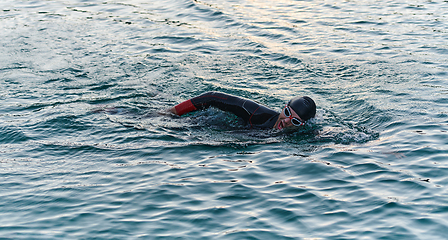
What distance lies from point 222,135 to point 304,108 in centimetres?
174

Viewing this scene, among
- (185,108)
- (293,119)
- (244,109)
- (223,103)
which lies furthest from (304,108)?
(185,108)

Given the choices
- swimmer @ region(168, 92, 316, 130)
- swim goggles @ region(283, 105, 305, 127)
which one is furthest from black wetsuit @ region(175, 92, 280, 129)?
swim goggles @ region(283, 105, 305, 127)

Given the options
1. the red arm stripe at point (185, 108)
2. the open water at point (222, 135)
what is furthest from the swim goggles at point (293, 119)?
the red arm stripe at point (185, 108)

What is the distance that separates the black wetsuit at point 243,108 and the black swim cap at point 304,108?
637 mm

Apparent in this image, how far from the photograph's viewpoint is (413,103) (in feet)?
30.9

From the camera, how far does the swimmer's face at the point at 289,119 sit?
7589 millimetres

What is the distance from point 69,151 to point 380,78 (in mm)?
8151

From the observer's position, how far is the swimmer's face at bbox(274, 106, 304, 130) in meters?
7.59

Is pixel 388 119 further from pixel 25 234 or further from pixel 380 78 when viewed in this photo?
pixel 25 234

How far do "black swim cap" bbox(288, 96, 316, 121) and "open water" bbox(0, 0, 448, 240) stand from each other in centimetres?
61

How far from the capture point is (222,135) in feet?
26.9

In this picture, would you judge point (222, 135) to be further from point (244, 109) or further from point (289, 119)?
point (289, 119)

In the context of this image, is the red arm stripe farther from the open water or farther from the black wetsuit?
the open water

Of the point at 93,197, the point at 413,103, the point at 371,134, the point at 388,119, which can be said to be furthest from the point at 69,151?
the point at 413,103
